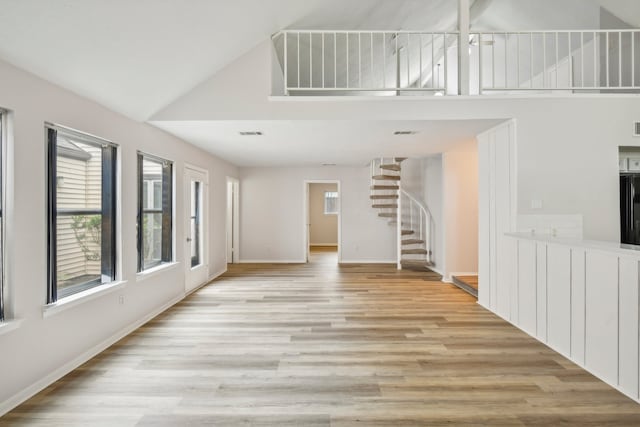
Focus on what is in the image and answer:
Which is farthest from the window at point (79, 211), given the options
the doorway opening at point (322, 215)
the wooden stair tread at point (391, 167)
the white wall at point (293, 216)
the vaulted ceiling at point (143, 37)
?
the doorway opening at point (322, 215)

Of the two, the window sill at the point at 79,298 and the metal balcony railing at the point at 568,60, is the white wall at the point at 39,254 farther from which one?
the metal balcony railing at the point at 568,60

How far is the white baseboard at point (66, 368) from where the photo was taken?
6.90ft

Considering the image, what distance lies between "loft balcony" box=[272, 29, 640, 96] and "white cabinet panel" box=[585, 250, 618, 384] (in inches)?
77.6

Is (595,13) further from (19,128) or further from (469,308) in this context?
(19,128)

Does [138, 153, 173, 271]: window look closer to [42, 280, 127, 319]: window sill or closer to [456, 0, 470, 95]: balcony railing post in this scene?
[42, 280, 127, 319]: window sill

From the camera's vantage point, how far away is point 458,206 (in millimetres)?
5734

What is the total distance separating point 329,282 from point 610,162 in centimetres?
414

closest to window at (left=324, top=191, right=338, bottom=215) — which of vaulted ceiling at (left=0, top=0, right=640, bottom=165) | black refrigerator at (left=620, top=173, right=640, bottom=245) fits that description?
vaulted ceiling at (left=0, top=0, right=640, bottom=165)

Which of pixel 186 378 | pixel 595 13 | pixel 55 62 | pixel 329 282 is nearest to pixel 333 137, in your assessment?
pixel 329 282

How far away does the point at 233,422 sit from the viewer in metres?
1.97

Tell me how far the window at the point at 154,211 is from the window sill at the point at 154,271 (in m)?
0.06

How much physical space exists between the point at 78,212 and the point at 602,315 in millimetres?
4314

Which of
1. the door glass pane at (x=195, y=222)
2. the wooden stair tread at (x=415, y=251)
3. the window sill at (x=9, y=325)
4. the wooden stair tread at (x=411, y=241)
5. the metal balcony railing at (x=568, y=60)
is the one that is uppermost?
the metal balcony railing at (x=568, y=60)

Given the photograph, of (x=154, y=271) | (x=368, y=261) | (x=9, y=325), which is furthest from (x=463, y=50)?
(x=368, y=261)
